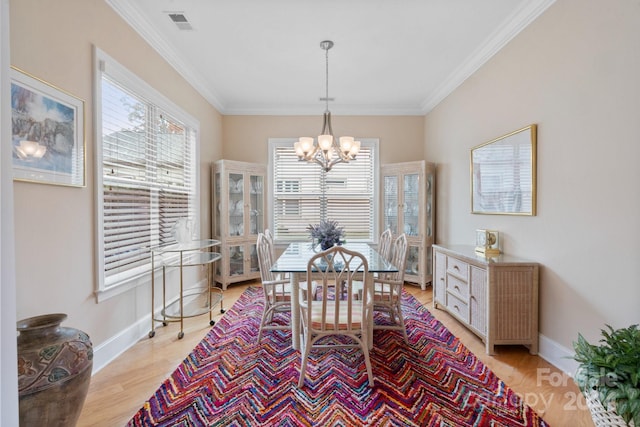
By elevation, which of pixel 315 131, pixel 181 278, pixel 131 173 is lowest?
pixel 181 278

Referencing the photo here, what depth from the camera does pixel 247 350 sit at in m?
2.43

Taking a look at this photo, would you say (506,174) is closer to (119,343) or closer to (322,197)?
(322,197)

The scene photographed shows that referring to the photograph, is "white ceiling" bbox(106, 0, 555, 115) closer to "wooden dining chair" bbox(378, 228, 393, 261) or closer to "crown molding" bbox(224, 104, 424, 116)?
"crown molding" bbox(224, 104, 424, 116)

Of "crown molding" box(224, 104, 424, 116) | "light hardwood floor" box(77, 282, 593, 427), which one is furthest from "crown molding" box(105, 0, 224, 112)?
"light hardwood floor" box(77, 282, 593, 427)

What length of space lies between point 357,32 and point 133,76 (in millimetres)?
2042

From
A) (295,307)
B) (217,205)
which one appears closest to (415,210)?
(295,307)

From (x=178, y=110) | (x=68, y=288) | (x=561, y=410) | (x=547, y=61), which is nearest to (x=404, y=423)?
(x=561, y=410)

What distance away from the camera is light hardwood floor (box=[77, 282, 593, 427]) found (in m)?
1.70

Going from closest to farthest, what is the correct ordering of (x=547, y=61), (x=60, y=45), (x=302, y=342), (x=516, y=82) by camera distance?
1. (x=60, y=45)
2. (x=547, y=61)
3. (x=302, y=342)
4. (x=516, y=82)

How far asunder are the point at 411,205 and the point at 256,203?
2.42 m

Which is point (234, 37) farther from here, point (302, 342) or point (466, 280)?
point (466, 280)

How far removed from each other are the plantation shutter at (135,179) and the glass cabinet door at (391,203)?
3037mm

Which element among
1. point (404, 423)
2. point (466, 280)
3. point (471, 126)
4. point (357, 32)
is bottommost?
point (404, 423)

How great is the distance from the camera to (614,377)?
4.27ft
